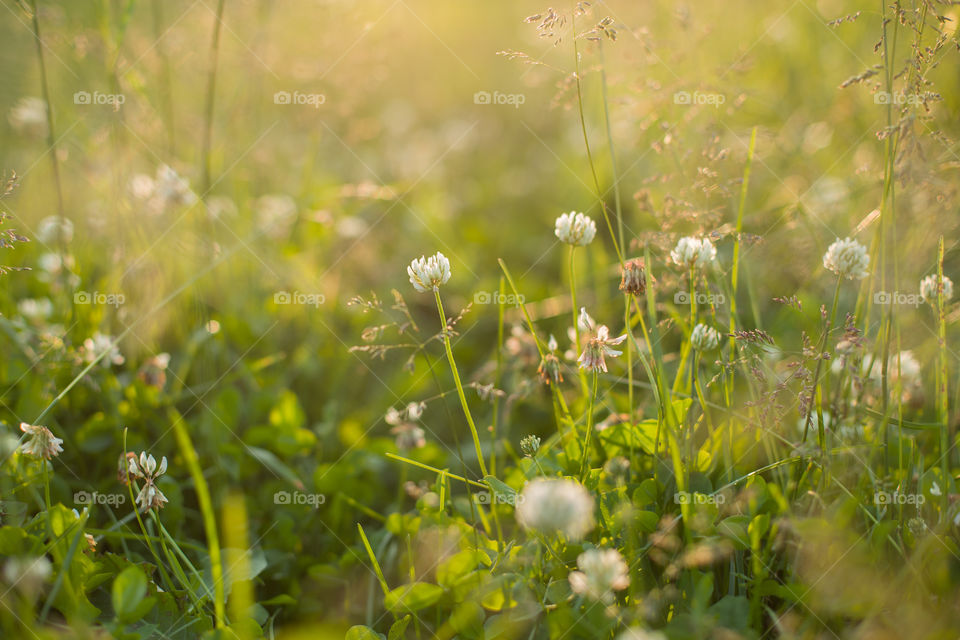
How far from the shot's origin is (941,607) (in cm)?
109

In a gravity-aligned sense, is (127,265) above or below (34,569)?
above

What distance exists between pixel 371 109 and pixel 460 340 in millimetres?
2266

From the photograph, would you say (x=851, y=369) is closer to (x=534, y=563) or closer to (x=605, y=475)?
(x=605, y=475)

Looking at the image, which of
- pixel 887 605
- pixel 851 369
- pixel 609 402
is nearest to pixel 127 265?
pixel 609 402

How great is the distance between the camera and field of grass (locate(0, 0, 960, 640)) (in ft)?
3.82

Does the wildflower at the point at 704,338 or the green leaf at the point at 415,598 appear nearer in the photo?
the green leaf at the point at 415,598
